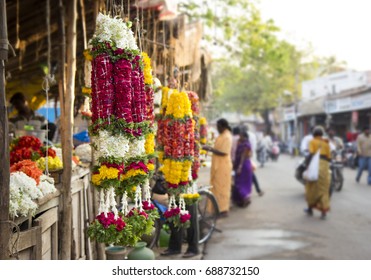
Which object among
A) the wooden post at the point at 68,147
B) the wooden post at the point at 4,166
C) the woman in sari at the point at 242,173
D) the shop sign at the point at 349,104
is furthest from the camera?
the shop sign at the point at 349,104

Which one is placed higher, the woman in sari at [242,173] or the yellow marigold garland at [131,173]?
the yellow marigold garland at [131,173]

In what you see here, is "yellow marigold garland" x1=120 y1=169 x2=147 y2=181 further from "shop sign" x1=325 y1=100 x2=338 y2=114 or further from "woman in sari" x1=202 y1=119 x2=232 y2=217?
"shop sign" x1=325 y1=100 x2=338 y2=114

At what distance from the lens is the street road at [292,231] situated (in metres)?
6.27

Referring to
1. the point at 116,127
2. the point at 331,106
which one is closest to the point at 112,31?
the point at 116,127

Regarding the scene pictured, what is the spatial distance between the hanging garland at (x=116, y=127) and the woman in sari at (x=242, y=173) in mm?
6848

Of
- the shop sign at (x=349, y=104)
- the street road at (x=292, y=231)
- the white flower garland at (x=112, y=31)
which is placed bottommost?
the street road at (x=292, y=231)

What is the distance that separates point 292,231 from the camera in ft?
24.9

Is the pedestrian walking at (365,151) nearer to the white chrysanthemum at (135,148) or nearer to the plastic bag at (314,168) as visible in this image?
the plastic bag at (314,168)

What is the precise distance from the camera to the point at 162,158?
488cm

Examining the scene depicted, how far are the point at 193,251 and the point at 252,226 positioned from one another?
85.6 inches

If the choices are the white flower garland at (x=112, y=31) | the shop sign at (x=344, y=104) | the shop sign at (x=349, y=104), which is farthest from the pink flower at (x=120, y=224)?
the shop sign at (x=344, y=104)

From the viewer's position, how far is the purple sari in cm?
988

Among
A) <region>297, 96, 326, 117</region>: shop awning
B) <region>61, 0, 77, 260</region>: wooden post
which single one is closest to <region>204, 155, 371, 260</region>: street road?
<region>61, 0, 77, 260</region>: wooden post

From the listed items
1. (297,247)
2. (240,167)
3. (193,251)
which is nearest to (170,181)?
(193,251)
